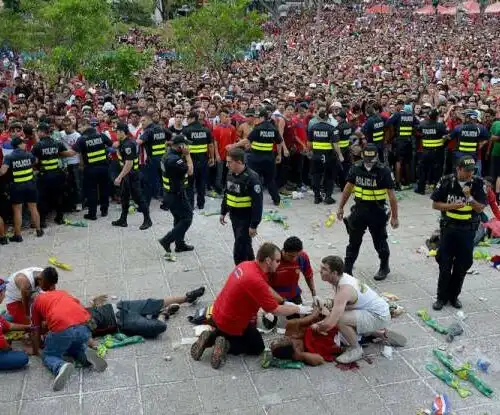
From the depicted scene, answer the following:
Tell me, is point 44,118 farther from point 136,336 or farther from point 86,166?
point 136,336

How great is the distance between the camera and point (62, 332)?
580 centimetres

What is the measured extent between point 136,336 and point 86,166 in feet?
14.9

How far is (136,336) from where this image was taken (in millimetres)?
6523

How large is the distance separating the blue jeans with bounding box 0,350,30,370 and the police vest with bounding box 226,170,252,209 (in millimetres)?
3036

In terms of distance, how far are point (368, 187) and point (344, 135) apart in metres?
4.02

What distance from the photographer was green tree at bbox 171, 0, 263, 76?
22.6 m

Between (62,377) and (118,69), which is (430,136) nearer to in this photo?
(62,377)

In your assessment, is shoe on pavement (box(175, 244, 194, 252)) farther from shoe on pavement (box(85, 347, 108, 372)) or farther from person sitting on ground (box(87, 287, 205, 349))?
shoe on pavement (box(85, 347, 108, 372))

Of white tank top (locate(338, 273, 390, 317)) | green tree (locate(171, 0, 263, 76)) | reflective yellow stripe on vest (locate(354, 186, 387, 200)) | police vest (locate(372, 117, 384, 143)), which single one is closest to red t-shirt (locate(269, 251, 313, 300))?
white tank top (locate(338, 273, 390, 317))

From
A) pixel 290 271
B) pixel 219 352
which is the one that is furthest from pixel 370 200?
pixel 219 352

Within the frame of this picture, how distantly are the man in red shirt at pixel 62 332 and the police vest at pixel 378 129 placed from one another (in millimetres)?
7370

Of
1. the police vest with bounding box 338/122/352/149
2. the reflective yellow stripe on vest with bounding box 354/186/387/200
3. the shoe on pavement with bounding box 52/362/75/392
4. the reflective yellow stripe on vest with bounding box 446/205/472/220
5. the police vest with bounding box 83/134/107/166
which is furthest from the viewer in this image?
the police vest with bounding box 338/122/352/149

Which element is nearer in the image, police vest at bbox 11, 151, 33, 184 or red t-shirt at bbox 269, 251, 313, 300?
red t-shirt at bbox 269, 251, 313, 300

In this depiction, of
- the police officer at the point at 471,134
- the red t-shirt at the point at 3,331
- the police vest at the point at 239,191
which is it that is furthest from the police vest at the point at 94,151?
the police officer at the point at 471,134
